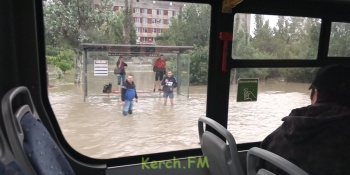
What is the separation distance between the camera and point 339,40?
2287mm

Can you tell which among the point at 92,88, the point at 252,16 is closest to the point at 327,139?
the point at 252,16

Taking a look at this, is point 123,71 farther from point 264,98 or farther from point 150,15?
point 264,98

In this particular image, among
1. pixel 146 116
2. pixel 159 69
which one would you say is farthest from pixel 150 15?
pixel 146 116

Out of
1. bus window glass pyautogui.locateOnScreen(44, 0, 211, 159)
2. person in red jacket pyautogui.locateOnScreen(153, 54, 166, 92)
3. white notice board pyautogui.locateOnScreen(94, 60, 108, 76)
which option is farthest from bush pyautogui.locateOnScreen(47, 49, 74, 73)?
person in red jacket pyautogui.locateOnScreen(153, 54, 166, 92)

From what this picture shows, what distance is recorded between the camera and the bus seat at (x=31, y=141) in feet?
3.25

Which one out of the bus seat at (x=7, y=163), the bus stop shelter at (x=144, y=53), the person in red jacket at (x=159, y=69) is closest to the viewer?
the bus seat at (x=7, y=163)

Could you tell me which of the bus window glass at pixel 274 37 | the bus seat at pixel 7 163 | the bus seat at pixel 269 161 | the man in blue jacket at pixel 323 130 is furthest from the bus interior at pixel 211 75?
the bus seat at pixel 7 163

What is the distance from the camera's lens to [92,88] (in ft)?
5.93

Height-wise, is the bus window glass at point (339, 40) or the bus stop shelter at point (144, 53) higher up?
the bus window glass at point (339, 40)

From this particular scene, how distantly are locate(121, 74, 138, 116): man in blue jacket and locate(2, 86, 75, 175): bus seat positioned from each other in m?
0.69

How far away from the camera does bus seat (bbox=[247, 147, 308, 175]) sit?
1051mm

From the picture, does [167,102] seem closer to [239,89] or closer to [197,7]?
[239,89]

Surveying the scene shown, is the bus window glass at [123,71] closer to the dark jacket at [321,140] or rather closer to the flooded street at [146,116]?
the flooded street at [146,116]

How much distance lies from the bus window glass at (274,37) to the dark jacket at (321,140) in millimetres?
851
